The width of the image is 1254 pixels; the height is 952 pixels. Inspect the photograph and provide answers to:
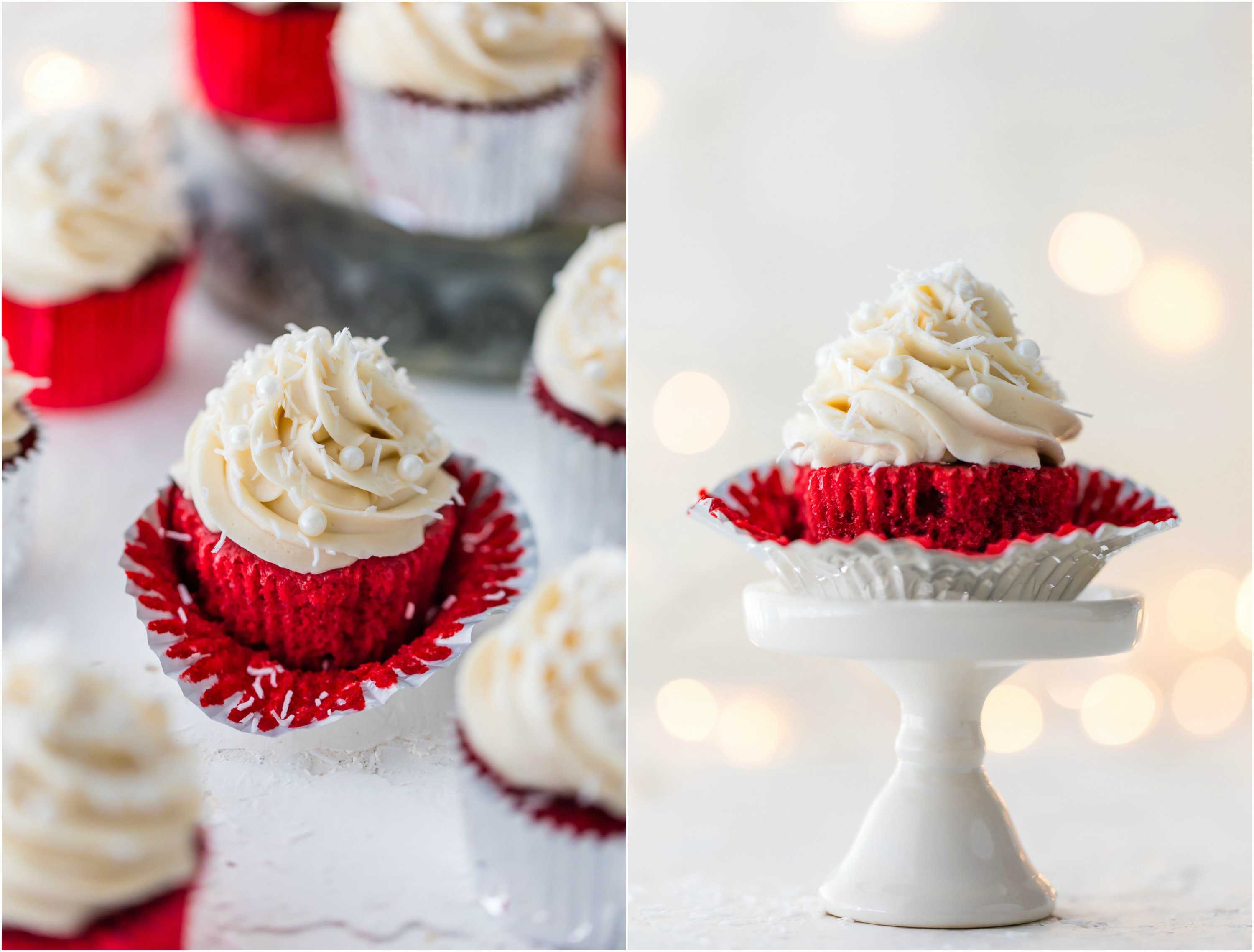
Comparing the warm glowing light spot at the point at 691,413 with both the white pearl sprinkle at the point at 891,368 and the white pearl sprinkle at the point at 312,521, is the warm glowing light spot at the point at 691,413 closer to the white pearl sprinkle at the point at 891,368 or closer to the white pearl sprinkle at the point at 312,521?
the white pearl sprinkle at the point at 891,368

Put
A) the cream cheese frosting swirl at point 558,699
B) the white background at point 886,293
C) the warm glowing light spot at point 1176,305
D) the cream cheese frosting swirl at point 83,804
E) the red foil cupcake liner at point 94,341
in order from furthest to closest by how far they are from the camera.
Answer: the warm glowing light spot at point 1176,305 < the white background at point 886,293 < the red foil cupcake liner at point 94,341 < the cream cheese frosting swirl at point 558,699 < the cream cheese frosting swirl at point 83,804

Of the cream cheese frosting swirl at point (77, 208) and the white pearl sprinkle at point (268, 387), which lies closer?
the white pearl sprinkle at point (268, 387)

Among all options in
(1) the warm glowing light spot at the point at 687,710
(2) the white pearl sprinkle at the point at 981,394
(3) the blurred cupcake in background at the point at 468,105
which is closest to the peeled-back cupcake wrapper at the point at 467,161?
(3) the blurred cupcake in background at the point at 468,105

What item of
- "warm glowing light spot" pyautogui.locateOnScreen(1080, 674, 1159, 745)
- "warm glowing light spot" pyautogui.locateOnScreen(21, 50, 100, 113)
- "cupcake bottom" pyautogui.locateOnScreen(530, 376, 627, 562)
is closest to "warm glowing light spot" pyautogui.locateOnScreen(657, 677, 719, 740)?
"warm glowing light spot" pyautogui.locateOnScreen(1080, 674, 1159, 745)

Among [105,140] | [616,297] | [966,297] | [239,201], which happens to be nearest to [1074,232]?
[966,297]

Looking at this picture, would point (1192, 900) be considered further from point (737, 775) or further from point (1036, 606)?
point (737, 775)

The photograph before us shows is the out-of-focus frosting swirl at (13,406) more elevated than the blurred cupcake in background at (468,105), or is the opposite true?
the blurred cupcake in background at (468,105)

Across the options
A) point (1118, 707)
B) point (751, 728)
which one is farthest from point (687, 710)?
point (1118, 707)
